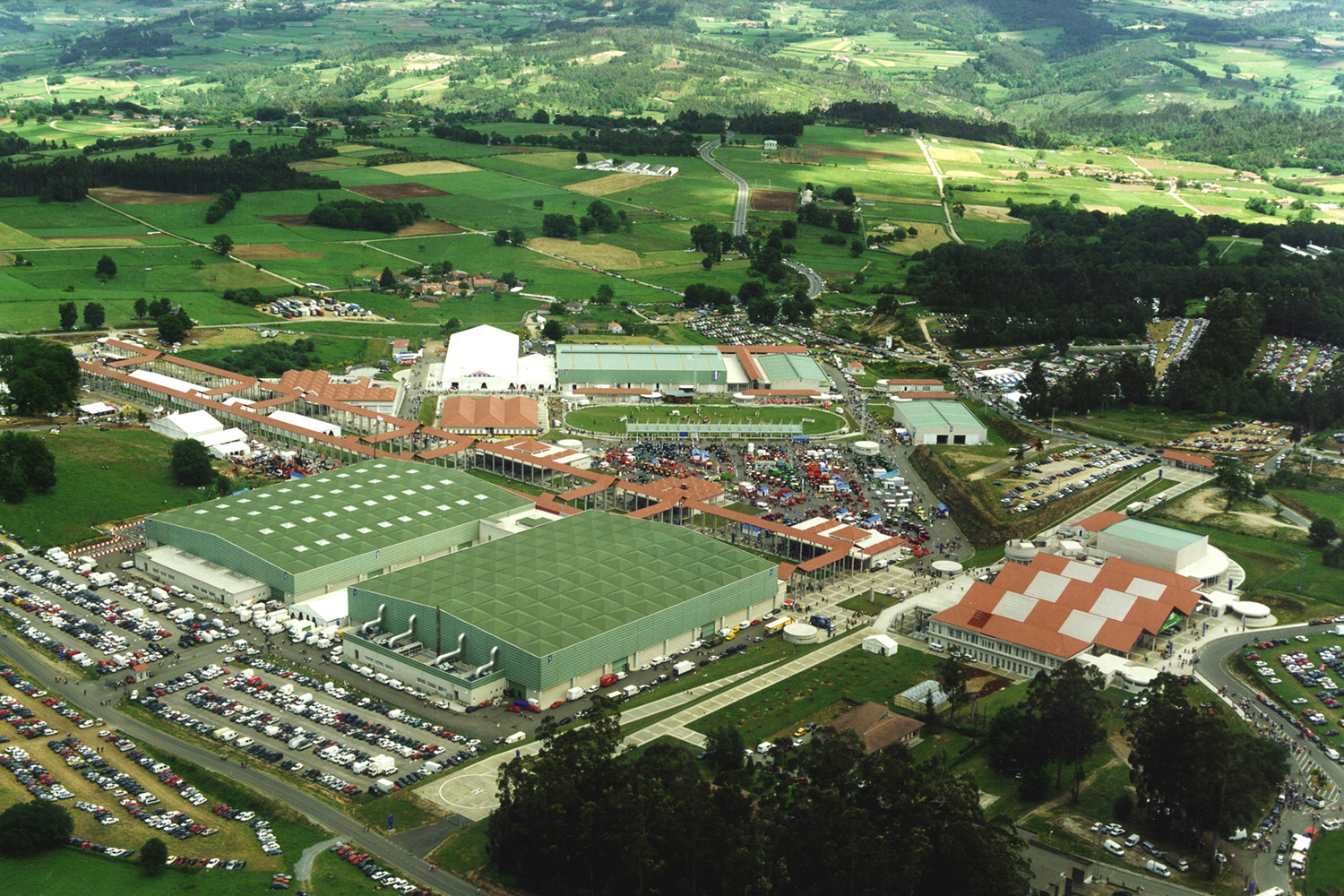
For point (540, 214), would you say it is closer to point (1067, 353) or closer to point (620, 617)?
point (1067, 353)

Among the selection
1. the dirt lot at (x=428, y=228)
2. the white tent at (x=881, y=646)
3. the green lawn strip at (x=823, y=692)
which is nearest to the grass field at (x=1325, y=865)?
the green lawn strip at (x=823, y=692)

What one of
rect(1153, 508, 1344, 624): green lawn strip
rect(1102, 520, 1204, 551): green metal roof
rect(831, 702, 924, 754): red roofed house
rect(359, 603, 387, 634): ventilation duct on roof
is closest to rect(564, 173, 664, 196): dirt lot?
rect(1153, 508, 1344, 624): green lawn strip

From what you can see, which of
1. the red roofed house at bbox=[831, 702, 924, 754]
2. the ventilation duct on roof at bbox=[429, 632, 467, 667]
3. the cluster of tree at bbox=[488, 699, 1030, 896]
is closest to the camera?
the cluster of tree at bbox=[488, 699, 1030, 896]

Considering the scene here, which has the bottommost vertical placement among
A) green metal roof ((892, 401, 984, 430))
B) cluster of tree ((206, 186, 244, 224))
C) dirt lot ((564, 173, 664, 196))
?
green metal roof ((892, 401, 984, 430))

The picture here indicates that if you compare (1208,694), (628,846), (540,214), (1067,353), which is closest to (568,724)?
(628,846)

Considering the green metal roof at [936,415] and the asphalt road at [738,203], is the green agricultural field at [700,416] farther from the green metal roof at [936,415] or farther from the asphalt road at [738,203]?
the asphalt road at [738,203]

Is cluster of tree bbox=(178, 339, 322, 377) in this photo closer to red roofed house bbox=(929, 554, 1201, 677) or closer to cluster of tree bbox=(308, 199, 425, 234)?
cluster of tree bbox=(308, 199, 425, 234)
